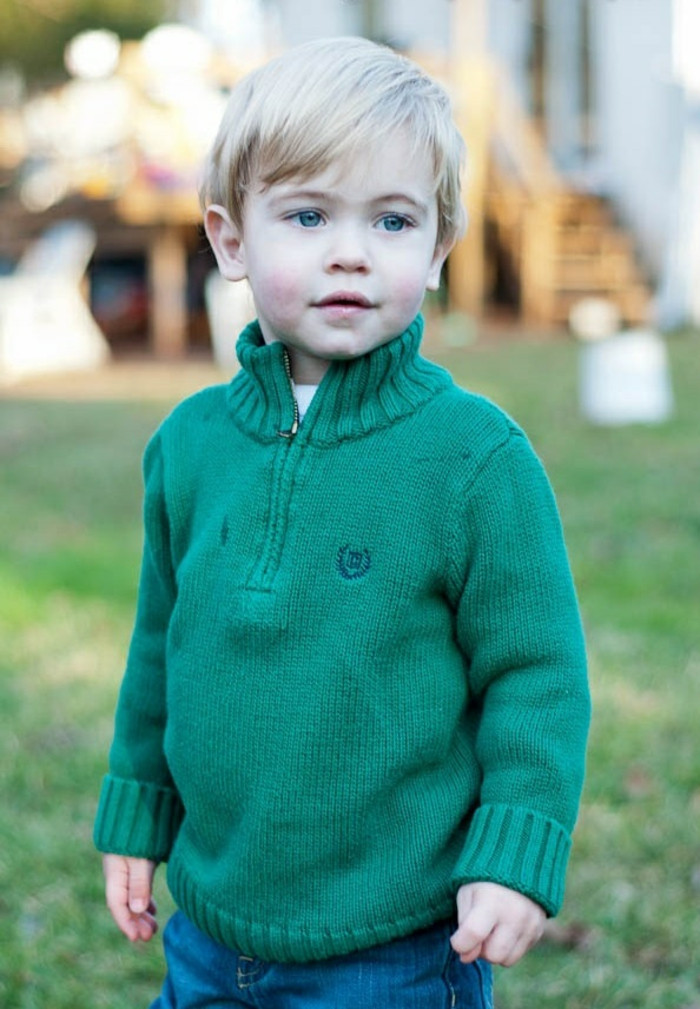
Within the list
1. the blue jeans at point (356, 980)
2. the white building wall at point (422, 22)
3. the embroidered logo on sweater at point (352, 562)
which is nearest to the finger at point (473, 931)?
the blue jeans at point (356, 980)

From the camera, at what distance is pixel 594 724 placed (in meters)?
3.77

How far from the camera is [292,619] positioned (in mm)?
1644

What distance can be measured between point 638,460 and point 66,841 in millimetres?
4552

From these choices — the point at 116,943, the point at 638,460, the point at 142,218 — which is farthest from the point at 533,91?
the point at 116,943

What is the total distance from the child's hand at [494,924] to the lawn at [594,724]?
42.3 inches

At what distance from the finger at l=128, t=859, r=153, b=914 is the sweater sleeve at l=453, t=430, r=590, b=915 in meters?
0.53

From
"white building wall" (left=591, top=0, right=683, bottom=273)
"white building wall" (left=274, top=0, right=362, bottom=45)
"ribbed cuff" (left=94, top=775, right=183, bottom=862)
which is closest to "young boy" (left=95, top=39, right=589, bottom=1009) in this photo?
"ribbed cuff" (left=94, top=775, right=183, bottom=862)

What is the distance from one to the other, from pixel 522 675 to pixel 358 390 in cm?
40

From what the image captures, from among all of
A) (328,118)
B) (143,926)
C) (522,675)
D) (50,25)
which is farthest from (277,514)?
(50,25)

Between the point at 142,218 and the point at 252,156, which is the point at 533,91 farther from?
the point at 252,156

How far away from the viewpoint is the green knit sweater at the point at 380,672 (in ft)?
5.35

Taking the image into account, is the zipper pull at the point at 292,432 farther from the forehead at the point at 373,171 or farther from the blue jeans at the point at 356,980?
the blue jeans at the point at 356,980

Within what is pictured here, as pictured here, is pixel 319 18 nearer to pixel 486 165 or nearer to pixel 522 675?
pixel 486 165

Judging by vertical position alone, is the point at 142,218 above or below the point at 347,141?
below
